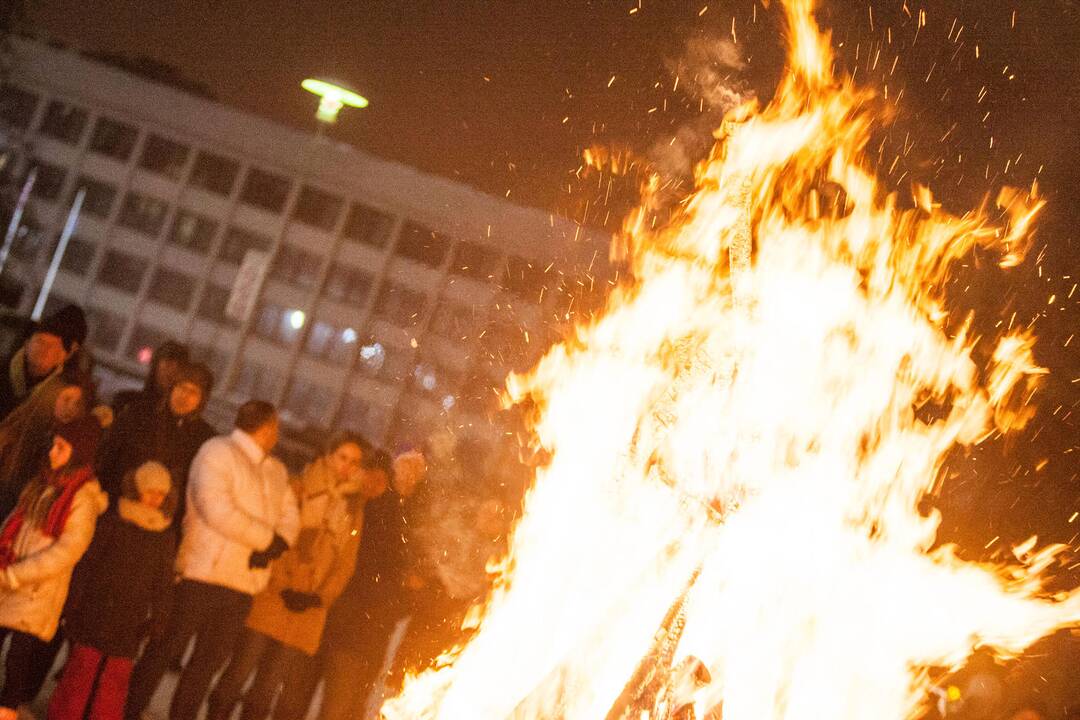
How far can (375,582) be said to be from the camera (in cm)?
643

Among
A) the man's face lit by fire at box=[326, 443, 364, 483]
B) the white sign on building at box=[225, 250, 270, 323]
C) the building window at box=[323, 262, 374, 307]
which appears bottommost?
the man's face lit by fire at box=[326, 443, 364, 483]

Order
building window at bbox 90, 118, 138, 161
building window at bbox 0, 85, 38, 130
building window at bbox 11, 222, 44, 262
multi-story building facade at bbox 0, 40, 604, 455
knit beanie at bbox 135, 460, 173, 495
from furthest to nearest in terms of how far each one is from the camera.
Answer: building window at bbox 90, 118, 138, 161
building window at bbox 0, 85, 38, 130
multi-story building facade at bbox 0, 40, 604, 455
building window at bbox 11, 222, 44, 262
knit beanie at bbox 135, 460, 173, 495

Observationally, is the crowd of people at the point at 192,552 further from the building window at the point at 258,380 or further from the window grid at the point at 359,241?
the building window at the point at 258,380

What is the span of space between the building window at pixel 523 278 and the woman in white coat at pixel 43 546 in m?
27.1

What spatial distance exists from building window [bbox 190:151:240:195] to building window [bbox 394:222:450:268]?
8255 mm

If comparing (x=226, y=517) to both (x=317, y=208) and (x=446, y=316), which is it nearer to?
(x=446, y=316)

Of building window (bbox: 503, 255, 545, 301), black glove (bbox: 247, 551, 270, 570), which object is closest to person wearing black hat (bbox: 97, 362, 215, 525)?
black glove (bbox: 247, 551, 270, 570)

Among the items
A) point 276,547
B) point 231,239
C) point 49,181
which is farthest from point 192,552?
point 49,181

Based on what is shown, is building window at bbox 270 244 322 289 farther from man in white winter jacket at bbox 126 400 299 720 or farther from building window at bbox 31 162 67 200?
man in white winter jacket at bbox 126 400 299 720

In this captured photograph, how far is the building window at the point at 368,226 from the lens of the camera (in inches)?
1831

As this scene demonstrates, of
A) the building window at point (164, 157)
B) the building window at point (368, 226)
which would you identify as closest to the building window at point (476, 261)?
the building window at point (368, 226)

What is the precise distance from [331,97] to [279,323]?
3926 cm

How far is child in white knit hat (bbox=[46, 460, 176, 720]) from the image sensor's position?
17.4 ft

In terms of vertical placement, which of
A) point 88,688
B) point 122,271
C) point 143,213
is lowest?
point 88,688
